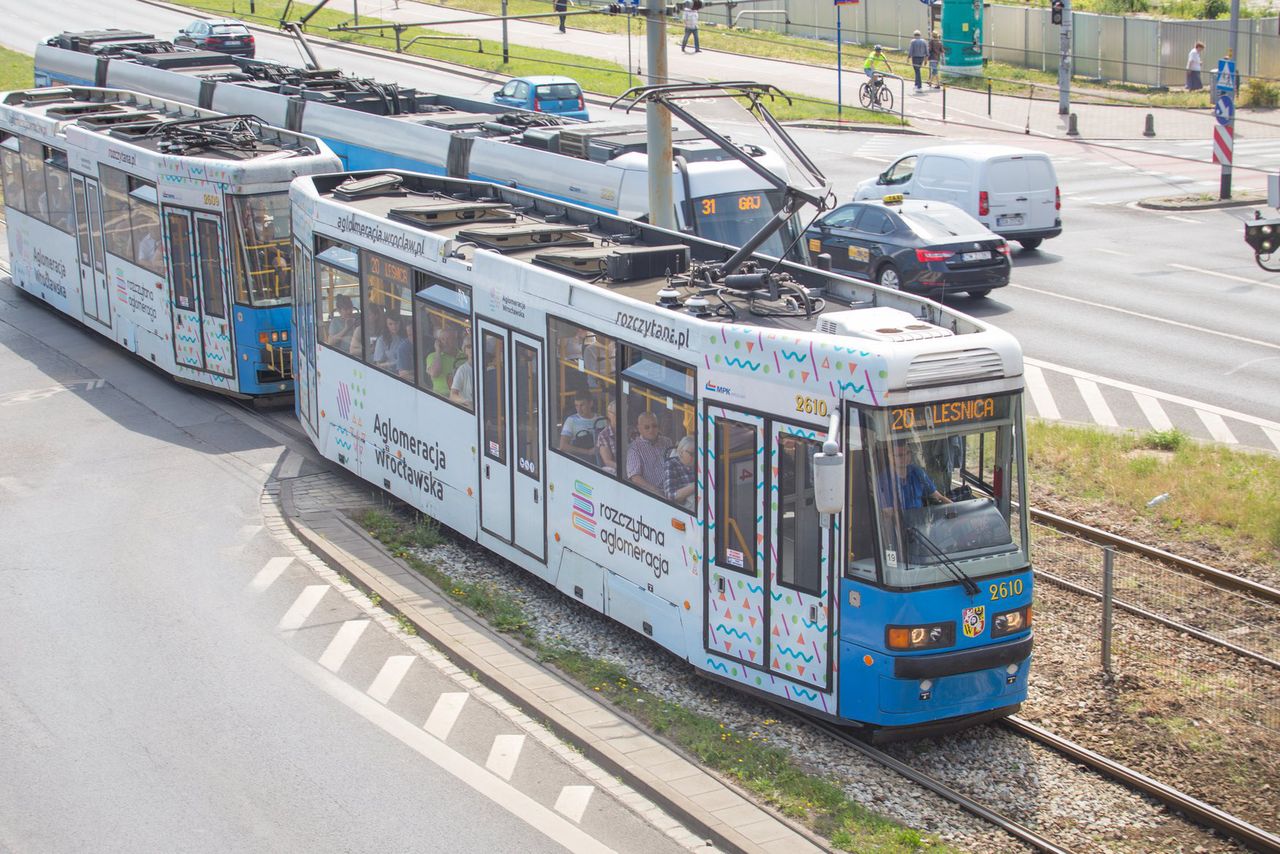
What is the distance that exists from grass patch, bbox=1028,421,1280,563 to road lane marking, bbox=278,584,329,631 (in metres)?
7.15

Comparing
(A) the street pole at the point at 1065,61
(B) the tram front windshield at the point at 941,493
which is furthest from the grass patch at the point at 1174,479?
(A) the street pole at the point at 1065,61

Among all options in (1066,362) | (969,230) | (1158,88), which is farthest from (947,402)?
(1158,88)

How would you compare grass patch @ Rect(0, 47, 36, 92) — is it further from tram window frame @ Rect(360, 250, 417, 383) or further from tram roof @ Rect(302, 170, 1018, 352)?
tram window frame @ Rect(360, 250, 417, 383)

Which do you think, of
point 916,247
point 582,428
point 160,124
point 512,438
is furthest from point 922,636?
point 916,247

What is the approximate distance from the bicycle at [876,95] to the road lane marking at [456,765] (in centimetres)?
3800

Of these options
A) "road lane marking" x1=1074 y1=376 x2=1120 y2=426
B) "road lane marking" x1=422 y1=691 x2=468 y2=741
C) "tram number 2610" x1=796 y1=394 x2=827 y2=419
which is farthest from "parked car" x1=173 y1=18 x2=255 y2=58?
"tram number 2610" x1=796 y1=394 x2=827 y2=419

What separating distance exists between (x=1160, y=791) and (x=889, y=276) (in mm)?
15485

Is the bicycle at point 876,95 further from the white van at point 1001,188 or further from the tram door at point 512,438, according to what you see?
the tram door at point 512,438

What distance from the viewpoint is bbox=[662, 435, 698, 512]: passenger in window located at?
1088 cm

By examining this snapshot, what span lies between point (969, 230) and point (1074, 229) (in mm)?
7420

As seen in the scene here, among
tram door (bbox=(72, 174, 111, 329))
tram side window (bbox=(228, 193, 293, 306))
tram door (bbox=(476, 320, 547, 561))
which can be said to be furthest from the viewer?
tram door (bbox=(72, 174, 111, 329))

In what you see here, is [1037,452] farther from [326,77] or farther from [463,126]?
[326,77]

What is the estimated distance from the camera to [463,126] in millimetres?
24281

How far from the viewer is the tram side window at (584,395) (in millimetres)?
11758
